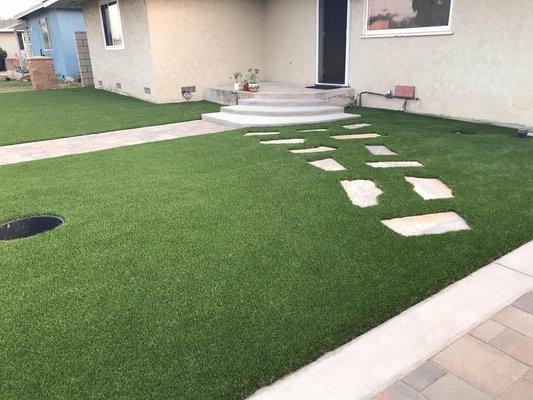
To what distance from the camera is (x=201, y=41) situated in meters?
11.2

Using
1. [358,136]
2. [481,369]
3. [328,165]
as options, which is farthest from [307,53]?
[481,369]

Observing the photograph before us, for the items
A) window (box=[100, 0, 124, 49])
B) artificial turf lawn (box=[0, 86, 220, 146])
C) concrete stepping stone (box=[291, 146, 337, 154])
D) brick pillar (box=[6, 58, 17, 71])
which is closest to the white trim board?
concrete stepping stone (box=[291, 146, 337, 154])

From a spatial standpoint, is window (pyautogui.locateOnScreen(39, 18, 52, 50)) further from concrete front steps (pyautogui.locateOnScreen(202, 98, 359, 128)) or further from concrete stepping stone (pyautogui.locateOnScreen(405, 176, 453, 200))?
concrete stepping stone (pyautogui.locateOnScreen(405, 176, 453, 200))

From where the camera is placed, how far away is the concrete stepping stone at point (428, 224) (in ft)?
10.8

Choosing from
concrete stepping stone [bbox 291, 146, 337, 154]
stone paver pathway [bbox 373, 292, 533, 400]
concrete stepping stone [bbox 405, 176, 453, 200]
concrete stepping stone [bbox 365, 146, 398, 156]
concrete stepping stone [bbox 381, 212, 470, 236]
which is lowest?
stone paver pathway [bbox 373, 292, 533, 400]

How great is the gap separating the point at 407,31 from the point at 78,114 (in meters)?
7.51

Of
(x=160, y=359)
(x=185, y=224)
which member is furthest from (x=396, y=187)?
(x=160, y=359)

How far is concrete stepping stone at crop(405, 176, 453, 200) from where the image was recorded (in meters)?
4.00

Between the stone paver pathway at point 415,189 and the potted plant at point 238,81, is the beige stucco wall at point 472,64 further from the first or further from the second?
the potted plant at point 238,81

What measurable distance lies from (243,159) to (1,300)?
3423mm

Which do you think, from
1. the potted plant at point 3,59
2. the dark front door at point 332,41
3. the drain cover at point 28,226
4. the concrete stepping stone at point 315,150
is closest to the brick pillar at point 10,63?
the potted plant at point 3,59

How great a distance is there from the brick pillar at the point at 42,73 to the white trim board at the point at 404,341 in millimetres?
17162

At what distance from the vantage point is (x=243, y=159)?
5453 millimetres

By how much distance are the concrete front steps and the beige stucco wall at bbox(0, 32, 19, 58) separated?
2961 cm
